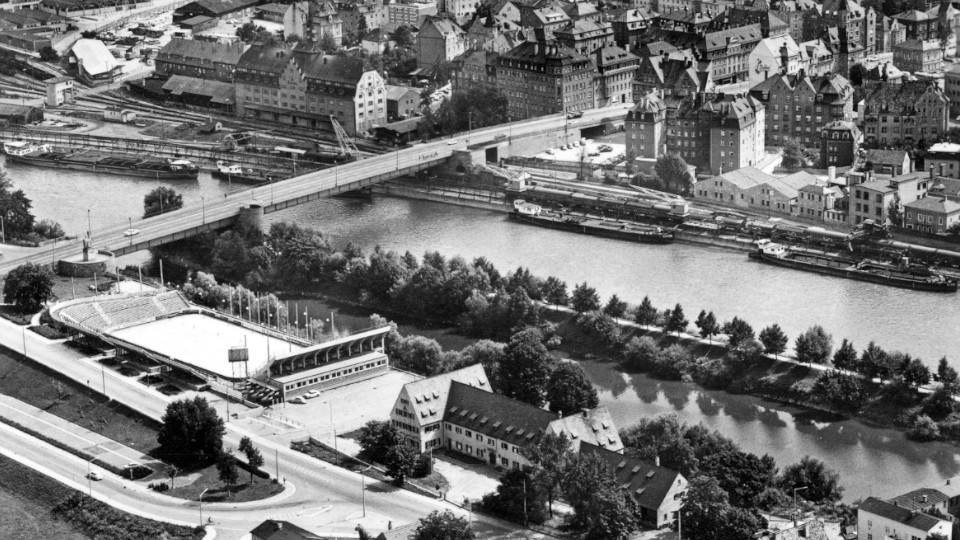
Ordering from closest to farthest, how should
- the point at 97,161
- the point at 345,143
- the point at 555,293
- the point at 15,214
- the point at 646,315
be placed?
the point at 646,315 → the point at 555,293 → the point at 15,214 → the point at 345,143 → the point at 97,161

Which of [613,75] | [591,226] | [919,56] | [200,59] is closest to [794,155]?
[591,226]

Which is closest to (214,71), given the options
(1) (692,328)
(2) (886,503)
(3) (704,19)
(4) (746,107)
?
(3) (704,19)

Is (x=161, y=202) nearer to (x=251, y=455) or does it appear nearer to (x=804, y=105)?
(x=804, y=105)

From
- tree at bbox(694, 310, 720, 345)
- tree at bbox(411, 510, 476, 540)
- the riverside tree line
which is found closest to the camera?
tree at bbox(411, 510, 476, 540)

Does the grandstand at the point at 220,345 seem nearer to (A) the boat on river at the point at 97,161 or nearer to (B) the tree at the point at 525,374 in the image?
(B) the tree at the point at 525,374

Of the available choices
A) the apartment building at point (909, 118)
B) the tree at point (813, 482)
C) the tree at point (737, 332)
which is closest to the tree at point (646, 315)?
the tree at point (737, 332)

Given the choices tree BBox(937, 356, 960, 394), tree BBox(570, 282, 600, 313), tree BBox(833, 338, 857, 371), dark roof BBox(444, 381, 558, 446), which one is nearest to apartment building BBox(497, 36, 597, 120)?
tree BBox(570, 282, 600, 313)

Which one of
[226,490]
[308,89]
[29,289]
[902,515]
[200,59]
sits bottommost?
[226,490]

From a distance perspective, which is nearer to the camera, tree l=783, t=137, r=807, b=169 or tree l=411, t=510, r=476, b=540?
tree l=411, t=510, r=476, b=540

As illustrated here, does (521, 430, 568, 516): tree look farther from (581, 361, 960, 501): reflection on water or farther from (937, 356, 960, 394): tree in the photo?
(937, 356, 960, 394): tree
